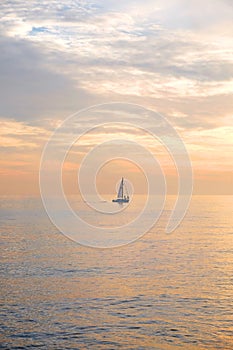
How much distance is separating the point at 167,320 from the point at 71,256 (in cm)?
4322

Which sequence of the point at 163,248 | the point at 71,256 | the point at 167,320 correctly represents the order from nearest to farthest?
the point at 167,320 → the point at 71,256 → the point at 163,248

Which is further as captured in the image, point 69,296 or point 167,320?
point 69,296

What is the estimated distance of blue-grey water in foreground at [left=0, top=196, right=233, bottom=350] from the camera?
133ft

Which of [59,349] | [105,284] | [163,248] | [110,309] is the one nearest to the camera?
[59,349]

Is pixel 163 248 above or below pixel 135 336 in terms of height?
above

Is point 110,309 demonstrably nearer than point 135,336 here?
No

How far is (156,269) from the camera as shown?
72.5 m

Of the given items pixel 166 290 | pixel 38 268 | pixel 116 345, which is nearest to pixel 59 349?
pixel 116 345

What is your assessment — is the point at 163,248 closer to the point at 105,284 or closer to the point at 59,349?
the point at 105,284

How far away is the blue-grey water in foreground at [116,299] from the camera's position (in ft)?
133

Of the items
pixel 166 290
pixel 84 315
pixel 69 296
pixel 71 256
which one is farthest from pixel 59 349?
pixel 71 256

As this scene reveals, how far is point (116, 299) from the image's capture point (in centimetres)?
5300

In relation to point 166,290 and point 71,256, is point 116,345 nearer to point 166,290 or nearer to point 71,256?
point 166,290

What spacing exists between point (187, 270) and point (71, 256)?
24023 mm
